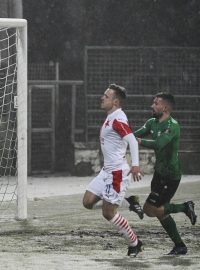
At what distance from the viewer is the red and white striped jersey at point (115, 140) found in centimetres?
909

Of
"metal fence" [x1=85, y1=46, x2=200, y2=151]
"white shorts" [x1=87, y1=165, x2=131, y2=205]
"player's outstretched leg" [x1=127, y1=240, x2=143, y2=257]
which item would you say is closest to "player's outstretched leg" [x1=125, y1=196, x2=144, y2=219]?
"white shorts" [x1=87, y1=165, x2=131, y2=205]

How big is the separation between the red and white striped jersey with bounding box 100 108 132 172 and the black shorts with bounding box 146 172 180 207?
17.8 inches

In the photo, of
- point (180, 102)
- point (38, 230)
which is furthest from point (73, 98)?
point (38, 230)

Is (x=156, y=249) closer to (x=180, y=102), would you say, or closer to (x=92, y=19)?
(x=180, y=102)

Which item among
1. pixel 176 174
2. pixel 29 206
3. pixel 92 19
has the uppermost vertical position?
pixel 92 19

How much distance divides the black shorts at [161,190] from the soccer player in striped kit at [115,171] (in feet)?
1.08

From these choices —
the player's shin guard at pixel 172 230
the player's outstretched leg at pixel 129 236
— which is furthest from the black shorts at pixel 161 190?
→ the player's outstretched leg at pixel 129 236

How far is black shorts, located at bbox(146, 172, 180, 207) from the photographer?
9.25m

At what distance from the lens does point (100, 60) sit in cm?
1975

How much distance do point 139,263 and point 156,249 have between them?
0.97 metres

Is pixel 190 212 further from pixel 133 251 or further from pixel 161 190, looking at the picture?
pixel 133 251

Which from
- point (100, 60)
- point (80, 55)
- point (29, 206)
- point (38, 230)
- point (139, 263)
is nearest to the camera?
point (139, 263)

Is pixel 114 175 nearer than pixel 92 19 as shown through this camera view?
Yes

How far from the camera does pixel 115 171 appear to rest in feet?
29.8
